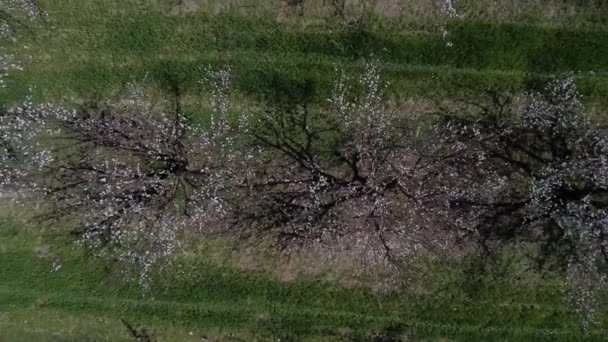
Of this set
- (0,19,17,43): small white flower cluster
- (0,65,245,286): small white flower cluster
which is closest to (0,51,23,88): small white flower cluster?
(0,19,17,43): small white flower cluster

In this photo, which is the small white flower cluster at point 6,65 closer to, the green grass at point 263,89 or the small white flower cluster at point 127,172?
the green grass at point 263,89

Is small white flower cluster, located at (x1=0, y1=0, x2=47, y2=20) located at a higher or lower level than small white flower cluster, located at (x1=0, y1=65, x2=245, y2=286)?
higher

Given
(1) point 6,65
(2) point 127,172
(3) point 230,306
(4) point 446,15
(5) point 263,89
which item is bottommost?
(3) point 230,306

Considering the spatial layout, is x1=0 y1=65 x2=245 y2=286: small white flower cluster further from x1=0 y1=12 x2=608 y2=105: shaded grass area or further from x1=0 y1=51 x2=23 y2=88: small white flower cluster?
x1=0 y1=51 x2=23 y2=88: small white flower cluster

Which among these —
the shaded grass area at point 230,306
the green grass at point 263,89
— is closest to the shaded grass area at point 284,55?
the green grass at point 263,89

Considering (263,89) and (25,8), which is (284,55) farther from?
(25,8)

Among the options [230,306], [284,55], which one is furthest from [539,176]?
[230,306]
